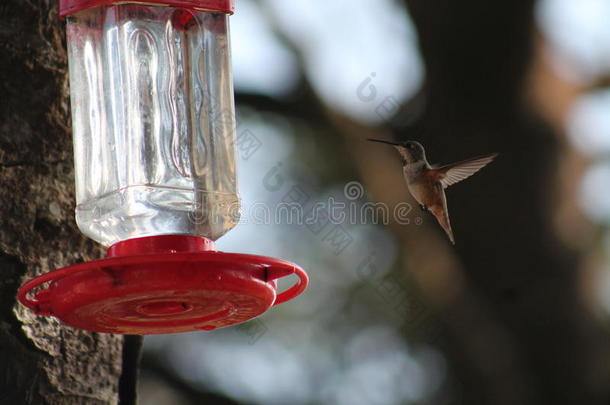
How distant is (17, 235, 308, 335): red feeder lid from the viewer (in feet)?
6.72

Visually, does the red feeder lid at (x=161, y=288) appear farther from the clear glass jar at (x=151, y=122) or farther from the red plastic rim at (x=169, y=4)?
the red plastic rim at (x=169, y=4)

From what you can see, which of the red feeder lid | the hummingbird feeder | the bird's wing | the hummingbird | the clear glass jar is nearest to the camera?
the red feeder lid

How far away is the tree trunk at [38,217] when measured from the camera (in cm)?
241

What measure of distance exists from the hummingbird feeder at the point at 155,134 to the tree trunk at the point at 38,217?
0.21ft

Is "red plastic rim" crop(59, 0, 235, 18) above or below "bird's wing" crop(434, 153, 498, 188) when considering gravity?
above

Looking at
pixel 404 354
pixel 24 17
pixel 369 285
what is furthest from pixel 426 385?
pixel 24 17

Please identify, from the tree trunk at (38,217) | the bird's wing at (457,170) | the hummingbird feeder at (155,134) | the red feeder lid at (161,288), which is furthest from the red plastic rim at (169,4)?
the bird's wing at (457,170)

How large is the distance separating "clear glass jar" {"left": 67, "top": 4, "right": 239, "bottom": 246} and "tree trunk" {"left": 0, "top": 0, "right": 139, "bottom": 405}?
7 cm

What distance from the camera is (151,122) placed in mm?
2875

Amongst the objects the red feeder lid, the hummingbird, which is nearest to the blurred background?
the hummingbird

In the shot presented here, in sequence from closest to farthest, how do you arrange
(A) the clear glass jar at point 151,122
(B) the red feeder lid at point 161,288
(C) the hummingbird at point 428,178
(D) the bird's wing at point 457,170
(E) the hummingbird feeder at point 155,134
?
(B) the red feeder lid at point 161,288, (E) the hummingbird feeder at point 155,134, (A) the clear glass jar at point 151,122, (D) the bird's wing at point 457,170, (C) the hummingbird at point 428,178

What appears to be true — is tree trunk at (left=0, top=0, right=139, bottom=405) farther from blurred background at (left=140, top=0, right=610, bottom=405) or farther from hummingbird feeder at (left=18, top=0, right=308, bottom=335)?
blurred background at (left=140, top=0, right=610, bottom=405)

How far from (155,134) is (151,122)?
0.13ft

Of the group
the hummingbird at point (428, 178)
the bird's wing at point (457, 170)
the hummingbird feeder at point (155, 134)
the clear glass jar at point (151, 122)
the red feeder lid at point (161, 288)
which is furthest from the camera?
the hummingbird at point (428, 178)
